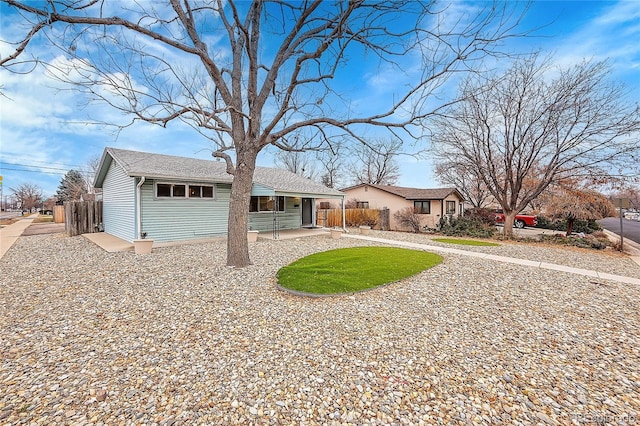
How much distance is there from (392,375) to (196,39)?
25.3 ft

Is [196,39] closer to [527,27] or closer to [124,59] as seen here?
[124,59]

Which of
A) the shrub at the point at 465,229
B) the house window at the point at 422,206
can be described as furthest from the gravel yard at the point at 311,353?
the house window at the point at 422,206

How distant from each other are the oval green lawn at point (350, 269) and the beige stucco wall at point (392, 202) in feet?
36.9

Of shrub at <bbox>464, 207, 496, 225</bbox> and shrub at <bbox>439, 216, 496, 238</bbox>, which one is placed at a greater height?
shrub at <bbox>464, 207, 496, 225</bbox>

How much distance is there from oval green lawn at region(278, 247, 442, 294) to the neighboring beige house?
11.3m

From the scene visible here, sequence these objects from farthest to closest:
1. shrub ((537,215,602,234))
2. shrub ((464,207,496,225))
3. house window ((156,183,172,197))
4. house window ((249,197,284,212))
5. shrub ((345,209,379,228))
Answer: shrub ((464,207,496,225)) < shrub ((345,209,379,228)) < shrub ((537,215,602,234)) < house window ((249,197,284,212)) < house window ((156,183,172,197))

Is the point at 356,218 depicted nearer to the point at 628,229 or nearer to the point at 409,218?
the point at 409,218

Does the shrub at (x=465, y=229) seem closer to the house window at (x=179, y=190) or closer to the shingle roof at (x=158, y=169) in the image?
the shingle roof at (x=158, y=169)

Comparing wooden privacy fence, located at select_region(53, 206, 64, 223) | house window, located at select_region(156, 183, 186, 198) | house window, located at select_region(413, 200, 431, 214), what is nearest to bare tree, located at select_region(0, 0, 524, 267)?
house window, located at select_region(156, 183, 186, 198)

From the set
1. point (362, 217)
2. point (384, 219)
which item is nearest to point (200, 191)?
point (362, 217)

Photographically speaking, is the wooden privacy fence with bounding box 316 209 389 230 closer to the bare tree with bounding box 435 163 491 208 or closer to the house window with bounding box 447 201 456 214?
the house window with bounding box 447 201 456 214

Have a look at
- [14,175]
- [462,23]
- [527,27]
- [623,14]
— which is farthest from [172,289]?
[14,175]

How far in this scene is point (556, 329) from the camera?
3807mm

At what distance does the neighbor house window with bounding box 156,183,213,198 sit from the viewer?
10453 millimetres
